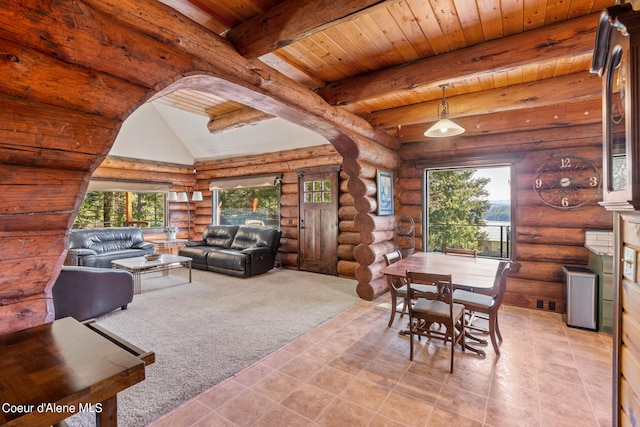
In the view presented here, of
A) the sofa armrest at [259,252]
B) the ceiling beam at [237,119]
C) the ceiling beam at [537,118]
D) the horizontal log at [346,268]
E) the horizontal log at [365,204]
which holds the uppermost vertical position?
the ceiling beam at [237,119]

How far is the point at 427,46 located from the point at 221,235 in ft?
19.8

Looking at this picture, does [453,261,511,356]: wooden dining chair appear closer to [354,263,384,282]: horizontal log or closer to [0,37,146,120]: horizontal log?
[354,263,384,282]: horizontal log

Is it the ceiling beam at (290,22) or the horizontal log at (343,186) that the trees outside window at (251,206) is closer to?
the horizontal log at (343,186)

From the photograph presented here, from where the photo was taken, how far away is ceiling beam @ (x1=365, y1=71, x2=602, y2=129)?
3242mm

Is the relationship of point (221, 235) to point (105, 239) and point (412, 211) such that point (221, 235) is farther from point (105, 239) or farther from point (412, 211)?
point (412, 211)

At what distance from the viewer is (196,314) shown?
381 cm

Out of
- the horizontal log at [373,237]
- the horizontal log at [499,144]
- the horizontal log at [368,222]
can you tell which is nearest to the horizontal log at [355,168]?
the horizontal log at [368,222]

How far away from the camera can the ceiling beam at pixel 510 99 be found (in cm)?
324

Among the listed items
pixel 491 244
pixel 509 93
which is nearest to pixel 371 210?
pixel 509 93

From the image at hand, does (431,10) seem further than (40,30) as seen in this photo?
Yes

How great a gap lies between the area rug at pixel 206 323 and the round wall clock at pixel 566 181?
10.3 ft

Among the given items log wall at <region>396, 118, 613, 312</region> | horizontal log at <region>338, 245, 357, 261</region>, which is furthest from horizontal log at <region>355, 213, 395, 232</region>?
log wall at <region>396, 118, 613, 312</region>

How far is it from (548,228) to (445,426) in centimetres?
353

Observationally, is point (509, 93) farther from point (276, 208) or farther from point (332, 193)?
point (276, 208)
